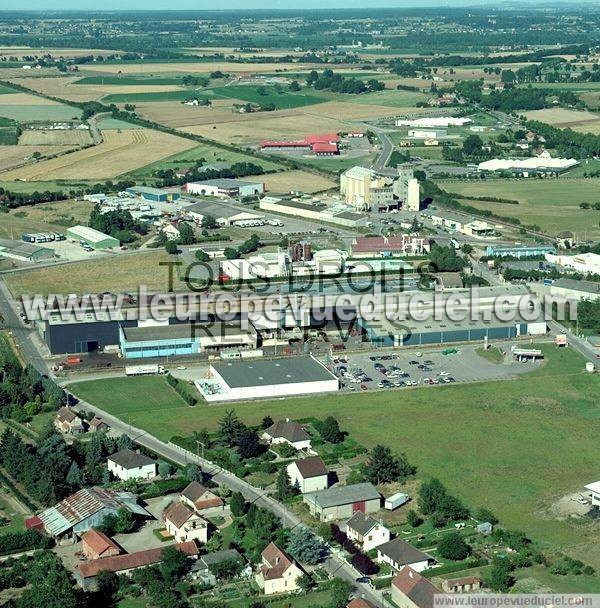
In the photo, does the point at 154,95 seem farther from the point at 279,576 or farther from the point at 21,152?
the point at 279,576

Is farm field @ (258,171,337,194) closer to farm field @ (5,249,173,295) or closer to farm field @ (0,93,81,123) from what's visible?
farm field @ (5,249,173,295)

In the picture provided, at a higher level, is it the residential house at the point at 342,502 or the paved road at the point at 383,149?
the paved road at the point at 383,149

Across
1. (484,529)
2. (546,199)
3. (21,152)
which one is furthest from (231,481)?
(21,152)

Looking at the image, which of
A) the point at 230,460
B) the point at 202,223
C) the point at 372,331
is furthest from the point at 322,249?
the point at 230,460

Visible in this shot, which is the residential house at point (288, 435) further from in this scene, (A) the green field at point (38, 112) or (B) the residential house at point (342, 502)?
(A) the green field at point (38, 112)

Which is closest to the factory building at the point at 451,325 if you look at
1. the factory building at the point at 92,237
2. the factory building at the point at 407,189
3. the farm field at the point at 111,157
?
the factory building at the point at 92,237

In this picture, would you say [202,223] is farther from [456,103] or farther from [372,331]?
[456,103]

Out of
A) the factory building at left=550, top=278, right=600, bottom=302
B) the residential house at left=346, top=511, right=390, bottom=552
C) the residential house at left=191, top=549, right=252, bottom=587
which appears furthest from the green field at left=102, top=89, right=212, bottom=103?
the residential house at left=191, top=549, right=252, bottom=587
